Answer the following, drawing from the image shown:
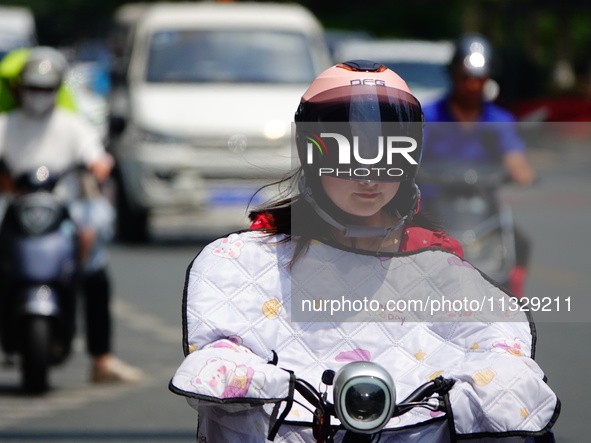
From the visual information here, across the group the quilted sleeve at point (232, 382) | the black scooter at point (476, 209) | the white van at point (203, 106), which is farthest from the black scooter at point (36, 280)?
the white van at point (203, 106)

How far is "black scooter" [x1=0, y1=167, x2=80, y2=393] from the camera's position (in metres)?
7.54

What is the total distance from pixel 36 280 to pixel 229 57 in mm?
6759

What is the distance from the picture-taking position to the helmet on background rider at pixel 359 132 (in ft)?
9.65

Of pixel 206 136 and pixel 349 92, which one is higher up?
pixel 349 92

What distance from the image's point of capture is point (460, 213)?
7.34 metres

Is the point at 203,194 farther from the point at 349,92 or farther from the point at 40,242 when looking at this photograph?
the point at 349,92

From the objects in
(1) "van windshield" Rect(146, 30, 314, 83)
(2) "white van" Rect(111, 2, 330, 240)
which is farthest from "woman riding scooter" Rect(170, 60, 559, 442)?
(1) "van windshield" Rect(146, 30, 314, 83)

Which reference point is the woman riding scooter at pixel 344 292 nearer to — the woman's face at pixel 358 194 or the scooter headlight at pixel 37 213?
the woman's face at pixel 358 194

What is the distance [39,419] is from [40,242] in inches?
42.7

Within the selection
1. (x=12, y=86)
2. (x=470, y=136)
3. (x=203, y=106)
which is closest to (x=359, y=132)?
(x=470, y=136)

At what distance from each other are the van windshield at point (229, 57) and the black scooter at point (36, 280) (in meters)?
6.26

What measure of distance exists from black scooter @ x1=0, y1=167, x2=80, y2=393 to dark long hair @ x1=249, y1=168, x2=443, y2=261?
4.47 metres

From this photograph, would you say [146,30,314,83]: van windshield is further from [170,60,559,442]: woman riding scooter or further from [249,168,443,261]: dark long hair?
[170,60,559,442]: woman riding scooter

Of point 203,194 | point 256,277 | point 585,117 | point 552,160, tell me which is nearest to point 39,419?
point 256,277
